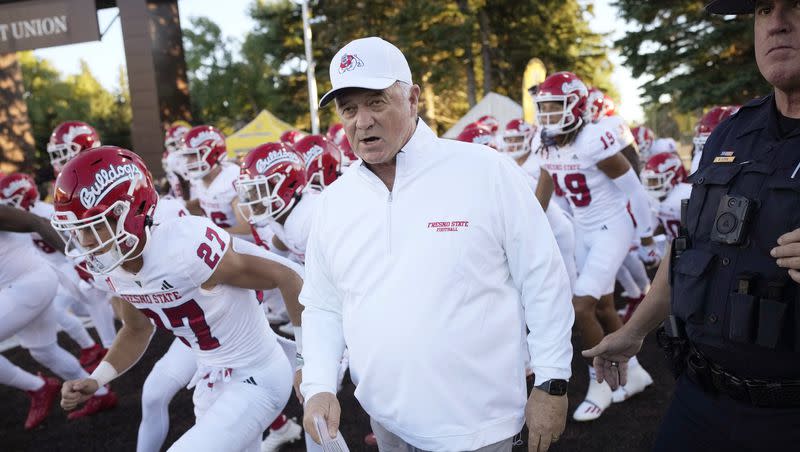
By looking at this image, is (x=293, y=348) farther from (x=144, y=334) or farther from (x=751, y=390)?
(x=751, y=390)

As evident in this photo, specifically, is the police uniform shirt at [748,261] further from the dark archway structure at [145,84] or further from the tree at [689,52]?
the dark archway structure at [145,84]

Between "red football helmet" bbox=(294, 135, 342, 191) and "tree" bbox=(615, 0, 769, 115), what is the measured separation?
425 inches

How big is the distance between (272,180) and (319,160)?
1.75 m

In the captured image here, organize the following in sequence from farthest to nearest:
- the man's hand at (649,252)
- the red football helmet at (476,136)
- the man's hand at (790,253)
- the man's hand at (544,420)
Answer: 1. the red football helmet at (476,136)
2. the man's hand at (649,252)
3. the man's hand at (544,420)
4. the man's hand at (790,253)

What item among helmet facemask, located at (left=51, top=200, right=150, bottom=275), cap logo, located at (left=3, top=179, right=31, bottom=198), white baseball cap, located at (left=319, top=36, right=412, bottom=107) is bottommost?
cap logo, located at (left=3, top=179, right=31, bottom=198)

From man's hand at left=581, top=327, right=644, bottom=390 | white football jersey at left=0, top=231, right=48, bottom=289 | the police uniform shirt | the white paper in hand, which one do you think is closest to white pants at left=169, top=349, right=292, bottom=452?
the white paper in hand

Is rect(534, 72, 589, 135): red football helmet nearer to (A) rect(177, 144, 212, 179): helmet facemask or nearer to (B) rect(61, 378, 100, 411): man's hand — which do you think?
(B) rect(61, 378, 100, 411): man's hand

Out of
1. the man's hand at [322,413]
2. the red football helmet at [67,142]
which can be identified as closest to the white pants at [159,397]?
the man's hand at [322,413]

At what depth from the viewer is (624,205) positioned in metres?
4.95

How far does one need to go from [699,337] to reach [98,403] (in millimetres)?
4809

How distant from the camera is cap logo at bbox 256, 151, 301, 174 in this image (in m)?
4.66

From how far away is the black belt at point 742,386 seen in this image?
167 cm

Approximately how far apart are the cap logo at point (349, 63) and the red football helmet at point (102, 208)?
1323 millimetres

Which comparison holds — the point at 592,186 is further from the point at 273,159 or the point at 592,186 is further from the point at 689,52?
the point at 689,52
